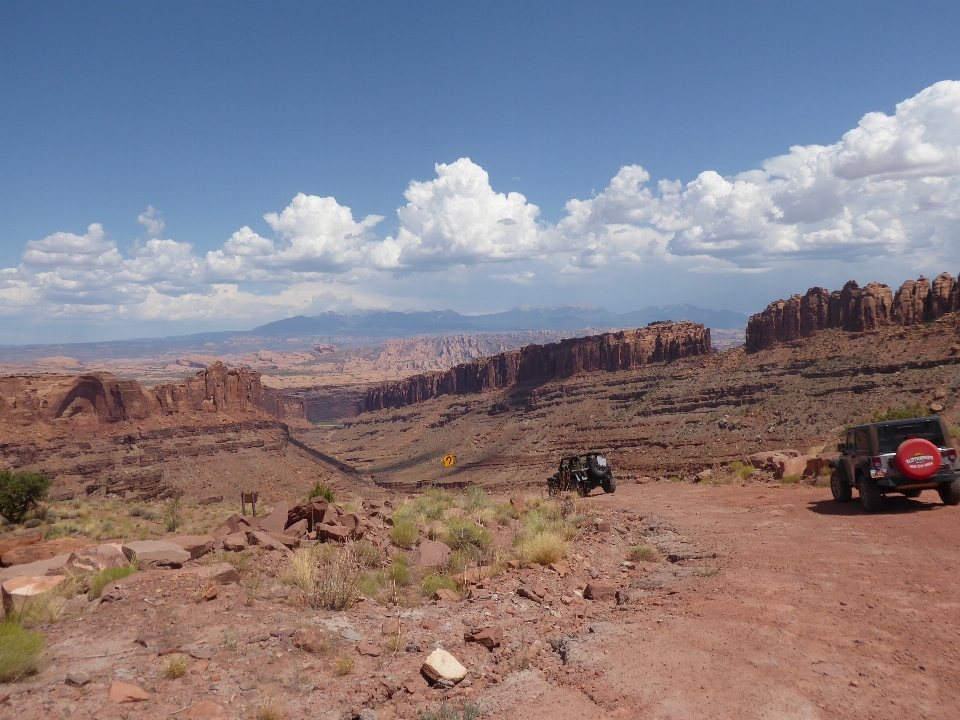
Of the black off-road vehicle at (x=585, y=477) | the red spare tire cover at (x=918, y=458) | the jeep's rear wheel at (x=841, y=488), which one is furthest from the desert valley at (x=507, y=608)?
the red spare tire cover at (x=918, y=458)

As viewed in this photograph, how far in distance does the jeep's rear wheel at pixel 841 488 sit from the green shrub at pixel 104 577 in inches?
598

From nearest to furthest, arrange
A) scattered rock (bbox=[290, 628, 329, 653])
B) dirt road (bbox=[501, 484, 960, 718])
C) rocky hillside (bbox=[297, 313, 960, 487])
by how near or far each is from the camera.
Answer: dirt road (bbox=[501, 484, 960, 718])
scattered rock (bbox=[290, 628, 329, 653])
rocky hillside (bbox=[297, 313, 960, 487])

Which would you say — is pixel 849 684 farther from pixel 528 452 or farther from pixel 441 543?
pixel 528 452

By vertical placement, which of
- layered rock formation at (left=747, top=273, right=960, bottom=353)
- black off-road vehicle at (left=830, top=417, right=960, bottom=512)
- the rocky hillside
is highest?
layered rock formation at (left=747, top=273, right=960, bottom=353)

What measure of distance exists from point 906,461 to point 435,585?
9777 mm

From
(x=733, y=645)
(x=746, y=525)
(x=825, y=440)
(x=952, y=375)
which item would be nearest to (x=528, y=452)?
(x=825, y=440)

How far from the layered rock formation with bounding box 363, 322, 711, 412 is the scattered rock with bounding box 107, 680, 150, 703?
3285 inches

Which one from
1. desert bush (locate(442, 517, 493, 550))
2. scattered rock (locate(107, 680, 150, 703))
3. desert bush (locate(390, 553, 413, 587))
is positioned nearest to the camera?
scattered rock (locate(107, 680, 150, 703))

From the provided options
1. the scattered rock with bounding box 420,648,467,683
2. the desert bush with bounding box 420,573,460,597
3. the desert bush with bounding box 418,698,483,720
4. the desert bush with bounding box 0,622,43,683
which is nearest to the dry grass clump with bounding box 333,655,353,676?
the scattered rock with bounding box 420,648,467,683

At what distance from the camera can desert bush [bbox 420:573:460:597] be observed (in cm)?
988

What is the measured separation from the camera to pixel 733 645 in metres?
6.48

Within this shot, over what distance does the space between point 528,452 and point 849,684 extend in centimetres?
6596

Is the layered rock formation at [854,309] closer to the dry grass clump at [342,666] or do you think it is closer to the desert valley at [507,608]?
the desert valley at [507,608]

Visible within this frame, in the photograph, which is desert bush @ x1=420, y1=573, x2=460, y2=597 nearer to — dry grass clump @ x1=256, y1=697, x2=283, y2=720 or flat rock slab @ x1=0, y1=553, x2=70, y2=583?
dry grass clump @ x1=256, y1=697, x2=283, y2=720
